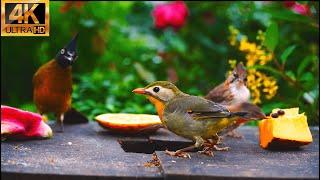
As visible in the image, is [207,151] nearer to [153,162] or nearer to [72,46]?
[153,162]

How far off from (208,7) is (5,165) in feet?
12.7

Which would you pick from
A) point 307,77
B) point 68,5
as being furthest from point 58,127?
point 68,5

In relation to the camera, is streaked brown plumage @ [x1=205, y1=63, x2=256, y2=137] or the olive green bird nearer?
the olive green bird

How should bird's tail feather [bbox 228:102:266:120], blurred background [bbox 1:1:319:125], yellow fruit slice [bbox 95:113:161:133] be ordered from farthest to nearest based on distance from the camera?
blurred background [bbox 1:1:319:125] < yellow fruit slice [bbox 95:113:161:133] < bird's tail feather [bbox 228:102:266:120]

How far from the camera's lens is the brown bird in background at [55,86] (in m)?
3.83

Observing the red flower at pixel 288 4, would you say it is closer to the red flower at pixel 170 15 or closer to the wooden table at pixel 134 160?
the red flower at pixel 170 15

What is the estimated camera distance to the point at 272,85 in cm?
443

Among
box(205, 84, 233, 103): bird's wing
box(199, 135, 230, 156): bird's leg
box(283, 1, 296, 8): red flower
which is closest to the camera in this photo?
box(199, 135, 230, 156): bird's leg

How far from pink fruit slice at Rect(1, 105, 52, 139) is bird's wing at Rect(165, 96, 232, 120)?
734 mm

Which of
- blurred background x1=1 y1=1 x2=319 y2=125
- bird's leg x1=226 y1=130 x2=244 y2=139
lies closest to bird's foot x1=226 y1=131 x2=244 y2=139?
bird's leg x1=226 y1=130 x2=244 y2=139

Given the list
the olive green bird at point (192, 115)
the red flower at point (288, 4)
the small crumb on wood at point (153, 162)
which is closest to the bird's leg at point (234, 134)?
the olive green bird at point (192, 115)

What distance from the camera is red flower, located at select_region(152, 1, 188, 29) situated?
5750mm

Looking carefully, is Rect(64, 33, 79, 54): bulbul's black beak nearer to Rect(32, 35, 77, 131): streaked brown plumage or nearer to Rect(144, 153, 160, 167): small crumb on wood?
Rect(32, 35, 77, 131): streaked brown plumage

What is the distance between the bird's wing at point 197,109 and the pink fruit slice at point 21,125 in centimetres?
73
